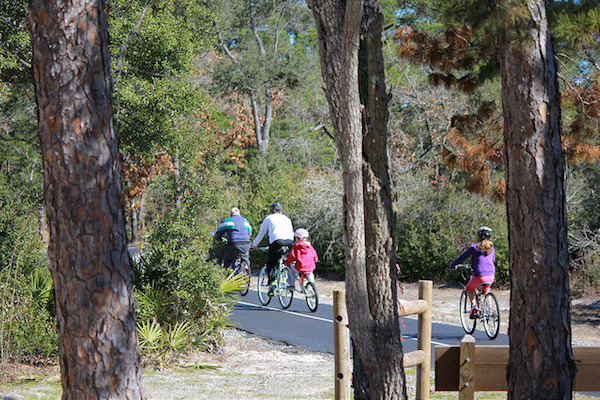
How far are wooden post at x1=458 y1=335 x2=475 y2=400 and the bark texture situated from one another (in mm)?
1109

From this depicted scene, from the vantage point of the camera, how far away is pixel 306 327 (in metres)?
13.5

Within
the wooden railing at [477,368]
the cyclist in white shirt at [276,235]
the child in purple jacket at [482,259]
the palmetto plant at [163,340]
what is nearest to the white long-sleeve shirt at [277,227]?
the cyclist in white shirt at [276,235]

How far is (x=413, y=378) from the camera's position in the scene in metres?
9.10

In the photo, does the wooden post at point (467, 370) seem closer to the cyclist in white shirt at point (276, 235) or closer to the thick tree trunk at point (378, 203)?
the thick tree trunk at point (378, 203)

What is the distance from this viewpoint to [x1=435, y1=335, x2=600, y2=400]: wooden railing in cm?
443

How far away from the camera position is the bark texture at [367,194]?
5.31m

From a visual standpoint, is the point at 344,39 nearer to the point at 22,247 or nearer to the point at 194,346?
the point at 194,346

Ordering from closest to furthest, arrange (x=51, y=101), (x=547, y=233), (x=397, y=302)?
1. (x=51, y=101)
2. (x=547, y=233)
3. (x=397, y=302)

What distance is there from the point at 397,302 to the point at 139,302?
5.81 meters

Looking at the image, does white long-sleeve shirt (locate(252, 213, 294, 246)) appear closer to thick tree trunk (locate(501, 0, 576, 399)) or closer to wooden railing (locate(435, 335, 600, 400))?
thick tree trunk (locate(501, 0, 576, 399))

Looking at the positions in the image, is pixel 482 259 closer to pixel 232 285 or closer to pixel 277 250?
pixel 232 285

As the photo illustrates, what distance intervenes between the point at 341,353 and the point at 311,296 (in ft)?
27.6

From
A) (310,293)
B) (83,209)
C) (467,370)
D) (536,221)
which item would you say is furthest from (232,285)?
(467,370)

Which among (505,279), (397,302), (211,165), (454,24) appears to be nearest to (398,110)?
(505,279)
